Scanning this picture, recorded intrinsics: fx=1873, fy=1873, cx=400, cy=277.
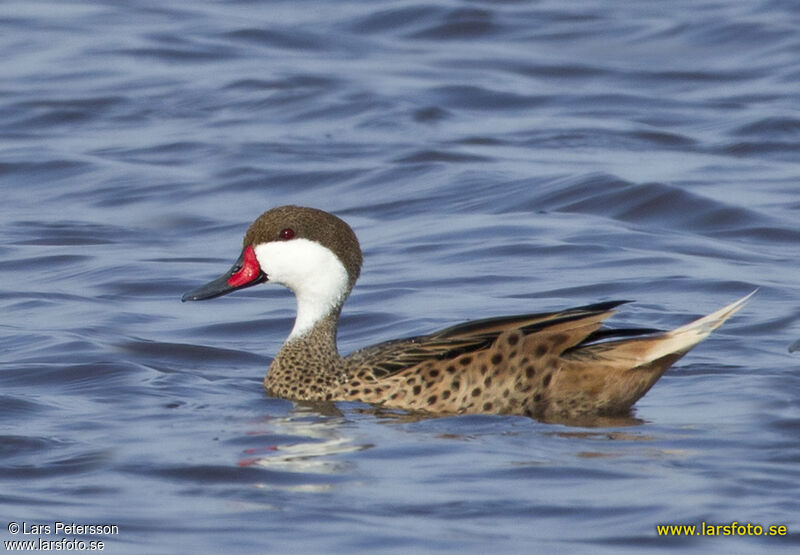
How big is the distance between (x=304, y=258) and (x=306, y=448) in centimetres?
141

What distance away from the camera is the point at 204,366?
953cm

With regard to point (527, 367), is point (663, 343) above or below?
above

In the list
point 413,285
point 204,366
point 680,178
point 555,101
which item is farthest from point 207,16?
point 204,366

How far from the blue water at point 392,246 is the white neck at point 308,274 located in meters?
0.53

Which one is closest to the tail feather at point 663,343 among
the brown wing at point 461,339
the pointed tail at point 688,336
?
the pointed tail at point 688,336

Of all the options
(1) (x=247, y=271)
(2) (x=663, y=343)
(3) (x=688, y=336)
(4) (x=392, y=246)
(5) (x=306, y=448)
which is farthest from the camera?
(4) (x=392, y=246)

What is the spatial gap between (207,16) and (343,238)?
43.2 feet

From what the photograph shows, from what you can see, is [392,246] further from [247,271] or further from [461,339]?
[461,339]

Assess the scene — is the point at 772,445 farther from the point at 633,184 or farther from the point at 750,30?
the point at 750,30

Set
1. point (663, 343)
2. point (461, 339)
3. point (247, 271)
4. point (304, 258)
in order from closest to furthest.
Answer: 1. point (663, 343)
2. point (461, 339)
3. point (304, 258)
4. point (247, 271)

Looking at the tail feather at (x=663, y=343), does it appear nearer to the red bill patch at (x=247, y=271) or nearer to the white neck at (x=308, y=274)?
the white neck at (x=308, y=274)

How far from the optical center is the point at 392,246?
12.4 meters

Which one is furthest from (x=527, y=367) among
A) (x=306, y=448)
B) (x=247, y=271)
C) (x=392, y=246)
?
(x=392, y=246)

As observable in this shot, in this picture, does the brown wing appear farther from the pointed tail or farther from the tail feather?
the pointed tail
